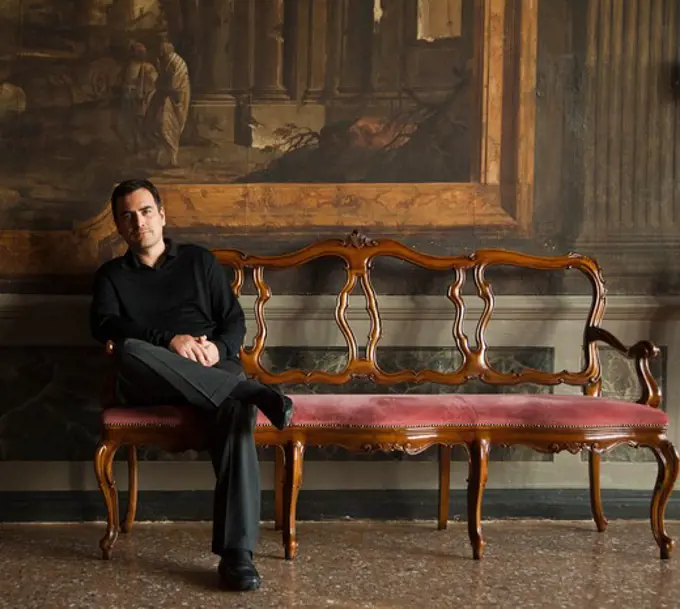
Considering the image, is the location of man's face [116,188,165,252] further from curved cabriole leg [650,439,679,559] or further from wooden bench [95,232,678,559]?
curved cabriole leg [650,439,679,559]

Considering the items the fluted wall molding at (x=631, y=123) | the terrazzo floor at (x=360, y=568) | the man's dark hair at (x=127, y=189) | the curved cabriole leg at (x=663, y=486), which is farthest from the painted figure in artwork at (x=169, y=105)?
the curved cabriole leg at (x=663, y=486)

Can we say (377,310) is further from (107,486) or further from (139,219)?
(107,486)

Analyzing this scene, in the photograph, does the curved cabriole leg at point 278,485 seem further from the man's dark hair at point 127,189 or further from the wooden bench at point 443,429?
the man's dark hair at point 127,189

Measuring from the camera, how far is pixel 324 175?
390cm

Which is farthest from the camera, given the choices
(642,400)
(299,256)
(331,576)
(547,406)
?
(299,256)

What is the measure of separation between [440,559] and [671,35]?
96.2 inches

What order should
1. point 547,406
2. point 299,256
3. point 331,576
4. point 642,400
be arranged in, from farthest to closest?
point 299,256 → point 642,400 → point 547,406 → point 331,576

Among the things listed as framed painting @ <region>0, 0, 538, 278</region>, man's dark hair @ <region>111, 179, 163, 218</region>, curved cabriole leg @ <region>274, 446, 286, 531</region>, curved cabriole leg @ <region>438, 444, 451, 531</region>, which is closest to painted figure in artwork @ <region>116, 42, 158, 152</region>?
framed painting @ <region>0, 0, 538, 278</region>

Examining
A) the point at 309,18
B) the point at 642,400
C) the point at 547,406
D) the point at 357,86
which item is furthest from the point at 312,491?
the point at 309,18

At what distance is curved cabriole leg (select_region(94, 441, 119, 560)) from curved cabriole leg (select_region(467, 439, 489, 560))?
49.2 inches

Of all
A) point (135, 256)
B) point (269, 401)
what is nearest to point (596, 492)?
point (269, 401)

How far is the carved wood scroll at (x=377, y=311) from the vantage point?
3725 mm

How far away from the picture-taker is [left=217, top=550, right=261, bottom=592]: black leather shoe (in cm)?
281

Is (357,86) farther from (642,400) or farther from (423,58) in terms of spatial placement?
(642,400)
